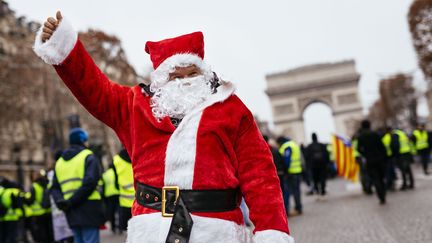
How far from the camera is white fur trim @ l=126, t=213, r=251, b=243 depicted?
9.26ft

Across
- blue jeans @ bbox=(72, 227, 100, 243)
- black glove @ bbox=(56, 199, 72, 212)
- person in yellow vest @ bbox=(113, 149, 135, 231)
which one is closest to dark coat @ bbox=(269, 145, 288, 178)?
person in yellow vest @ bbox=(113, 149, 135, 231)

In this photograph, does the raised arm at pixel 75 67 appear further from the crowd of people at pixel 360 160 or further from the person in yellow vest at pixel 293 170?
the person in yellow vest at pixel 293 170

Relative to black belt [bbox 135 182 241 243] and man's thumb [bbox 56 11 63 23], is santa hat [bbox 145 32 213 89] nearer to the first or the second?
man's thumb [bbox 56 11 63 23]

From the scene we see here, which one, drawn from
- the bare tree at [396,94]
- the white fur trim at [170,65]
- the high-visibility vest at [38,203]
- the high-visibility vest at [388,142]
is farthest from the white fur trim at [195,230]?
the bare tree at [396,94]

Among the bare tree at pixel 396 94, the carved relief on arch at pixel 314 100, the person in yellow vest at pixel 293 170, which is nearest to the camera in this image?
the person in yellow vest at pixel 293 170

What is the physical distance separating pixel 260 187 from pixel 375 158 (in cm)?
975

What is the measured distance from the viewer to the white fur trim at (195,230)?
2.82 m

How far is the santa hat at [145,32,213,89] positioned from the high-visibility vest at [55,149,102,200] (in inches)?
135

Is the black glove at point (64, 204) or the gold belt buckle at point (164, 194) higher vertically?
the gold belt buckle at point (164, 194)

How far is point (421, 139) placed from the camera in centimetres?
1742

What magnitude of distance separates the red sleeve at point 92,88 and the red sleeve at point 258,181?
611 mm

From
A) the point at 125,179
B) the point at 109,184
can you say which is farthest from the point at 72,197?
the point at 109,184

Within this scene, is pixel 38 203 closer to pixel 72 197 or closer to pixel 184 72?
pixel 72 197

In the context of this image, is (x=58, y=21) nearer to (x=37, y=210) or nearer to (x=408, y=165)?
(x=37, y=210)
